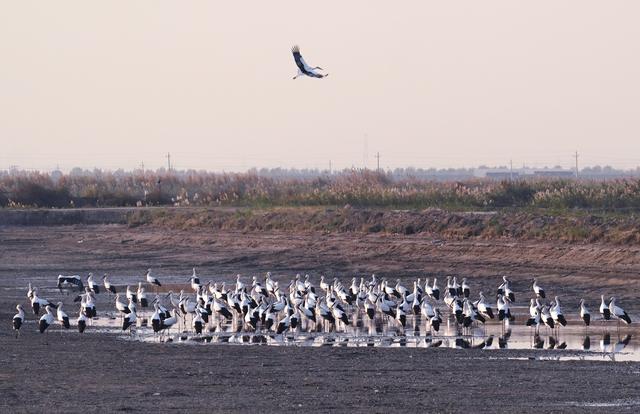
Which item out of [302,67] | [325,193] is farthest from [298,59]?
[325,193]

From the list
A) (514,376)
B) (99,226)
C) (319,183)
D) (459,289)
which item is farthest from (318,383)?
(319,183)

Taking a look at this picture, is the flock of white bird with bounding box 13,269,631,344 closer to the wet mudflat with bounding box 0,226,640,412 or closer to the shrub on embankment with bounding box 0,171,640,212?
the wet mudflat with bounding box 0,226,640,412

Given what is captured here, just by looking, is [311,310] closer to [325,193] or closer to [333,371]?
[333,371]

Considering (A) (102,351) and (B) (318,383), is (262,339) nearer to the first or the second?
(A) (102,351)

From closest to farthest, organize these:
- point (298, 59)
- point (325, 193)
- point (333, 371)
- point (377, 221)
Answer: point (333, 371)
point (298, 59)
point (377, 221)
point (325, 193)

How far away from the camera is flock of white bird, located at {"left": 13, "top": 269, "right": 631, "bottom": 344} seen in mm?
24172

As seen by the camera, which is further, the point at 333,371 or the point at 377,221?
the point at 377,221

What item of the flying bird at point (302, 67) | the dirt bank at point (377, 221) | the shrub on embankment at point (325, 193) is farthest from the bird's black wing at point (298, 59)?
the shrub on embankment at point (325, 193)

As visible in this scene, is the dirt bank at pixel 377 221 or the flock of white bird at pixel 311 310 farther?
the dirt bank at pixel 377 221

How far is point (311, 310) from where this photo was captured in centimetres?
2606

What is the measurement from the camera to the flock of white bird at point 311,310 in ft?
79.3

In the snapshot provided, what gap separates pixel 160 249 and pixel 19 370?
26146 mm

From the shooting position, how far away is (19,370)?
59.6 ft

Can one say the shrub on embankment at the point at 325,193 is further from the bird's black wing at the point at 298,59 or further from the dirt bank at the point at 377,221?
the bird's black wing at the point at 298,59
